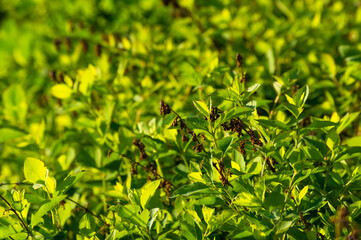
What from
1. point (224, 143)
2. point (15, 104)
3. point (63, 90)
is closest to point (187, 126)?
point (224, 143)

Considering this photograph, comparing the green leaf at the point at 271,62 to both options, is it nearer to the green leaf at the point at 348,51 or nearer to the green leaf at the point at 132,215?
the green leaf at the point at 348,51

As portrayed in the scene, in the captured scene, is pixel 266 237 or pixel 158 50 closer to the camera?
pixel 266 237

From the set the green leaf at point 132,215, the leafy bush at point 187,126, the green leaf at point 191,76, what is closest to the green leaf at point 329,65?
the leafy bush at point 187,126

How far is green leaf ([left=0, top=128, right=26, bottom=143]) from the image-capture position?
2.29 metres

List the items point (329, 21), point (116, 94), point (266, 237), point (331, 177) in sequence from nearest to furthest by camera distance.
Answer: point (266, 237)
point (331, 177)
point (116, 94)
point (329, 21)

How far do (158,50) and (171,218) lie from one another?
129 cm

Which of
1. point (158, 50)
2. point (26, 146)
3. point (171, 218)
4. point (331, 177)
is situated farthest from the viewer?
point (158, 50)

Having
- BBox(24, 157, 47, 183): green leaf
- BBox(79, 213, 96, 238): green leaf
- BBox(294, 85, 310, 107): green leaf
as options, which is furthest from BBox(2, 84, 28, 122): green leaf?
BBox(294, 85, 310, 107): green leaf

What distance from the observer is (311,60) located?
8.56 feet

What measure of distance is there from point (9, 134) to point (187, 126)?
126cm

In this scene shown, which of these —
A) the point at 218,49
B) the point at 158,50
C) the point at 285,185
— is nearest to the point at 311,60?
the point at 218,49

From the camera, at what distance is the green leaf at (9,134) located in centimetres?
229

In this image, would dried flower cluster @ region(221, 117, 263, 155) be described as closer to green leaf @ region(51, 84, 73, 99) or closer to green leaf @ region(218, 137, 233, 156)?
green leaf @ region(218, 137, 233, 156)

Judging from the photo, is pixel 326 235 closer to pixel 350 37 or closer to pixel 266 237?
pixel 266 237
